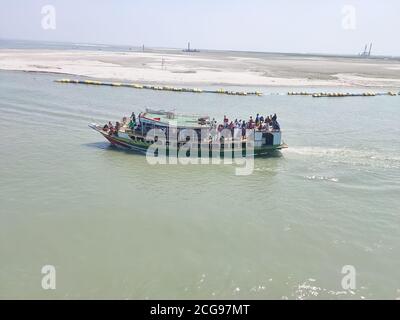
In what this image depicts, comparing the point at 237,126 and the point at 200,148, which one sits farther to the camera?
the point at 237,126

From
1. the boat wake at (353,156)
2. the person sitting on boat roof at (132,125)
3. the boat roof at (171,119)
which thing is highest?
the boat roof at (171,119)

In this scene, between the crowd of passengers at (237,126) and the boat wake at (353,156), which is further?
the crowd of passengers at (237,126)

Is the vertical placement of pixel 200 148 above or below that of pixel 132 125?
below

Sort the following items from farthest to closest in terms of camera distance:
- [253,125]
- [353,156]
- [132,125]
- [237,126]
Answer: [253,125] < [132,125] < [237,126] < [353,156]
